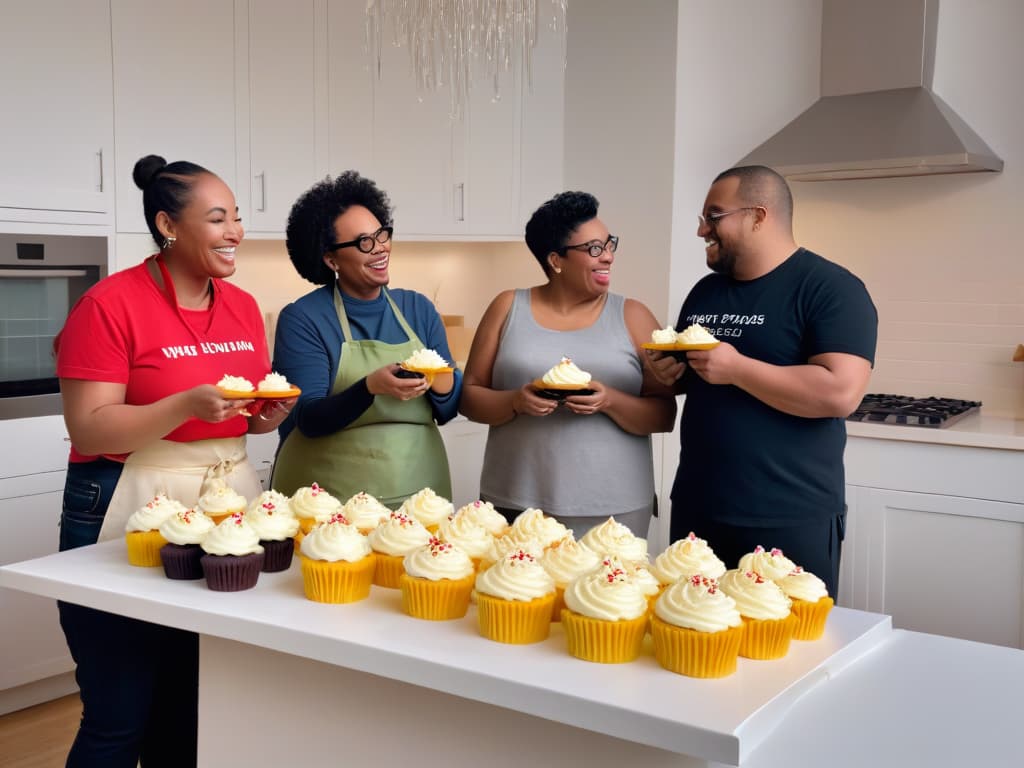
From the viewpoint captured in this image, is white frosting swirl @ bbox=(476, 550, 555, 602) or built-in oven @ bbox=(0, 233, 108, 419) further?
built-in oven @ bbox=(0, 233, 108, 419)

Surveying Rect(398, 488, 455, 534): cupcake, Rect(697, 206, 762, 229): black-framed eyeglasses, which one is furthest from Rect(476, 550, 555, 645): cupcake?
Rect(697, 206, 762, 229): black-framed eyeglasses

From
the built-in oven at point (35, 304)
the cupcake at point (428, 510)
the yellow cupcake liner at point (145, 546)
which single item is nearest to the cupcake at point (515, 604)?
the cupcake at point (428, 510)

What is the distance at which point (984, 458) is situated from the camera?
343cm

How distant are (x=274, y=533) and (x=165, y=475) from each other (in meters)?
0.42

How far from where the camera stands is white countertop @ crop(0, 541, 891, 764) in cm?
129

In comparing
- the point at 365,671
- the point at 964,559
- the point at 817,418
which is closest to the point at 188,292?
the point at 365,671

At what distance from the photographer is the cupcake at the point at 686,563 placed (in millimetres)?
1639

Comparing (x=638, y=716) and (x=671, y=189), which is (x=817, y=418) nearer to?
(x=638, y=716)

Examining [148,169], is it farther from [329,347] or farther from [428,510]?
[428,510]

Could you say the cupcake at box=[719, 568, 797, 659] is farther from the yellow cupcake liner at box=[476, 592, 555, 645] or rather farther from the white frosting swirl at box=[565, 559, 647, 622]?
the yellow cupcake liner at box=[476, 592, 555, 645]

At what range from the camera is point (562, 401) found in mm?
2367

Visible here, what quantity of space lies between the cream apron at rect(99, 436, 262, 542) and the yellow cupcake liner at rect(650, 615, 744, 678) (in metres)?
1.09

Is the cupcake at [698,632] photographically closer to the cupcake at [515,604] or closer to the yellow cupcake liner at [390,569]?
the cupcake at [515,604]

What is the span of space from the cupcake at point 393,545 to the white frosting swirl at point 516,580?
0.75 ft
